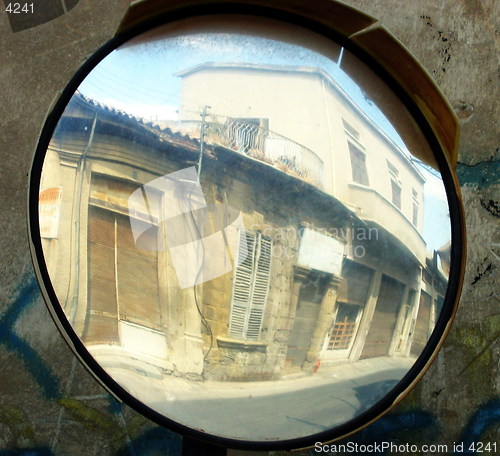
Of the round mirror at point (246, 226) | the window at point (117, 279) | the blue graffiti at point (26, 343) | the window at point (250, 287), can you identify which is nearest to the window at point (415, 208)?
the round mirror at point (246, 226)

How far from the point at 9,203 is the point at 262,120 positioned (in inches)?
57.5

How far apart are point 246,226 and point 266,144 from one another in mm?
158

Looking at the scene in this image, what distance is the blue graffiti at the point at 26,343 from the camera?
2289 mm

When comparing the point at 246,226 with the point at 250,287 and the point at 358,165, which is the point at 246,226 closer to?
the point at 250,287

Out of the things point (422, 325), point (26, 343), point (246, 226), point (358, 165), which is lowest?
point (26, 343)

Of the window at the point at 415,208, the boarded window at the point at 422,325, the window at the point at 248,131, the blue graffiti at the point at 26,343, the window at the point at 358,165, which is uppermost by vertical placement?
the window at the point at 248,131

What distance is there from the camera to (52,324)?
2309mm

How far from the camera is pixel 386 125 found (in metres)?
→ 1.18

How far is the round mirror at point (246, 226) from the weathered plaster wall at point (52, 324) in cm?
118

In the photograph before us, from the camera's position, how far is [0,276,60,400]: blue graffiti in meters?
2.29

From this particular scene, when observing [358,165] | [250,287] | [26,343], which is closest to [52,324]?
[26,343]

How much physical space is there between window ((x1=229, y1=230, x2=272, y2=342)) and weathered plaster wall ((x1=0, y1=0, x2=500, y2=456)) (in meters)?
1.30

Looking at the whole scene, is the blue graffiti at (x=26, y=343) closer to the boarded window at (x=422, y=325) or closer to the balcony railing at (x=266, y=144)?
the balcony railing at (x=266, y=144)

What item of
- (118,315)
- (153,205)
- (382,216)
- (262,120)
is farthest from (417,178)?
(118,315)
